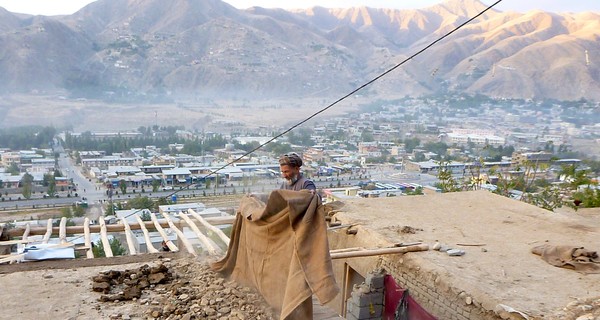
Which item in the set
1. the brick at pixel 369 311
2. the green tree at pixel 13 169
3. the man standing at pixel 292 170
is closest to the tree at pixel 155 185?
the green tree at pixel 13 169

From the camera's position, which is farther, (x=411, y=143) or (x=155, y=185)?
(x=411, y=143)

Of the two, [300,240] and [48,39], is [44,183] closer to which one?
[300,240]

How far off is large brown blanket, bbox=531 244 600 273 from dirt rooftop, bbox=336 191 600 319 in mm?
82

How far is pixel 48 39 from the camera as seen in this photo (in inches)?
1865

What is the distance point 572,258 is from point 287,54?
1888 inches

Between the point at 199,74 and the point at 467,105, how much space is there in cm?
2685

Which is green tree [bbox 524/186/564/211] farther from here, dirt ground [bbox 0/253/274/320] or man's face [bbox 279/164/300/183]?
dirt ground [bbox 0/253/274/320]

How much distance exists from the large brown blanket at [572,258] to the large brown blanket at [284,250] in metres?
2.94

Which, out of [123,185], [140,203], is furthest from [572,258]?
[123,185]

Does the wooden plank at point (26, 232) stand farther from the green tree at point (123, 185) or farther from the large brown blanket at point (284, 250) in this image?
the green tree at point (123, 185)

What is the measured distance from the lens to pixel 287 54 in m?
51.1

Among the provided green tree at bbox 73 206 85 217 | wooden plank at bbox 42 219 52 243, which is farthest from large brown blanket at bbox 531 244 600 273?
green tree at bbox 73 206 85 217

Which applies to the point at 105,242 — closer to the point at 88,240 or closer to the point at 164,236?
the point at 88,240

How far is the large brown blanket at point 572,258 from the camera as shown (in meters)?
4.74
